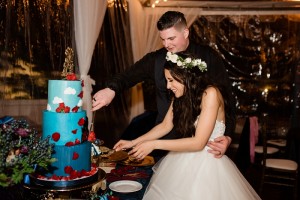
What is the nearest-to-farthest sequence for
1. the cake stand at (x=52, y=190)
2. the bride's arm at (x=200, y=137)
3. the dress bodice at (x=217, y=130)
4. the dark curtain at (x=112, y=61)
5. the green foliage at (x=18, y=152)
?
the green foliage at (x=18, y=152), the cake stand at (x=52, y=190), the bride's arm at (x=200, y=137), the dress bodice at (x=217, y=130), the dark curtain at (x=112, y=61)

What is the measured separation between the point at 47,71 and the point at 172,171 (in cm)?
143

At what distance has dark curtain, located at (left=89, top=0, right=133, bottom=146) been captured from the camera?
4.23 metres

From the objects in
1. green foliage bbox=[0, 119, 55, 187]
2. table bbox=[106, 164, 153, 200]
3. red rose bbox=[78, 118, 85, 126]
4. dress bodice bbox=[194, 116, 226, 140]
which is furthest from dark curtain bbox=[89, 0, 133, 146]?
green foliage bbox=[0, 119, 55, 187]

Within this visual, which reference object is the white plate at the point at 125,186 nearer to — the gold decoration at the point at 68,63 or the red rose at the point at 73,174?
the red rose at the point at 73,174

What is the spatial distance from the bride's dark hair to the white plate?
17.6 inches

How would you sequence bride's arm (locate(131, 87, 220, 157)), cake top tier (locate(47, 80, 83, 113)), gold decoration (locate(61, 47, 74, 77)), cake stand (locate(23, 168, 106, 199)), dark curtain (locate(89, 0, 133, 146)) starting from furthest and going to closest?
dark curtain (locate(89, 0, 133, 146)), bride's arm (locate(131, 87, 220, 157)), gold decoration (locate(61, 47, 74, 77)), cake top tier (locate(47, 80, 83, 113)), cake stand (locate(23, 168, 106, 199))

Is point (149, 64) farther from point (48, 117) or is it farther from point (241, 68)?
point (241, 68)

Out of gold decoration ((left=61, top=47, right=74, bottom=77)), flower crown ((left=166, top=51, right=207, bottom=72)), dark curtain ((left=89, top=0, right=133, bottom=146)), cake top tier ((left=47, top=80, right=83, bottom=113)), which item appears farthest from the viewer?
dark curtain ((left=89, top=0, right=133, bottom=146))

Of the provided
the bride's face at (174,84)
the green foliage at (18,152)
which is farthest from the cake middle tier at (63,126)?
the bride's face at (174,84)

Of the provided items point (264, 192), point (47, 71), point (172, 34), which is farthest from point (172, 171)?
point (264, 192)

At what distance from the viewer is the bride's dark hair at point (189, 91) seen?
1.93 meters

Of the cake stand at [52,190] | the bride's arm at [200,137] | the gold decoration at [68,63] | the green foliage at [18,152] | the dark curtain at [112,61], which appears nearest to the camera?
the green foliage at [18,152]

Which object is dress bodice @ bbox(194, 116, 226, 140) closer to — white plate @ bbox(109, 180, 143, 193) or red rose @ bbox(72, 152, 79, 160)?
white plate @ bbox(109, 180, 143, 193)

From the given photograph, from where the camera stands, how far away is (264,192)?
445 centimetres
